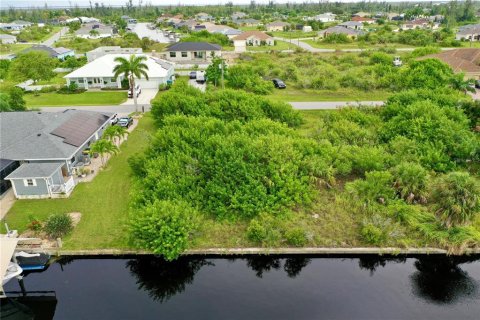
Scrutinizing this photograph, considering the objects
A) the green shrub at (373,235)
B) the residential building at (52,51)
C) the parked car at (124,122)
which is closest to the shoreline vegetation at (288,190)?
the green shrub at (373,235)

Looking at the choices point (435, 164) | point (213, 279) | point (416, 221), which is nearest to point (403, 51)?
point (435, 164)

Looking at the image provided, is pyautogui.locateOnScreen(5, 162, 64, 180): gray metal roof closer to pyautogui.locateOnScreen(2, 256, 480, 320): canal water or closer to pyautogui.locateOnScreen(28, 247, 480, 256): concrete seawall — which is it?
pyautogui.locateOnScreen(28, 247, 480, 256): concrete seawall

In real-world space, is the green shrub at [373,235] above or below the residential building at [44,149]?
below

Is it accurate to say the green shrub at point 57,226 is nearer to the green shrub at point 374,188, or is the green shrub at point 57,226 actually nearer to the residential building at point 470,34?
the green shrub at point 374,188

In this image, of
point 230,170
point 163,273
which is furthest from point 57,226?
point 230,170

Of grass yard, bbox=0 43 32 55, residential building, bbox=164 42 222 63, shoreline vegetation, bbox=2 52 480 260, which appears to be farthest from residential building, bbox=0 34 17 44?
shoreline vegetation, bbox=2 52 480 260

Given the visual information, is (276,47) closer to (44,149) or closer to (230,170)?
(44,149)
